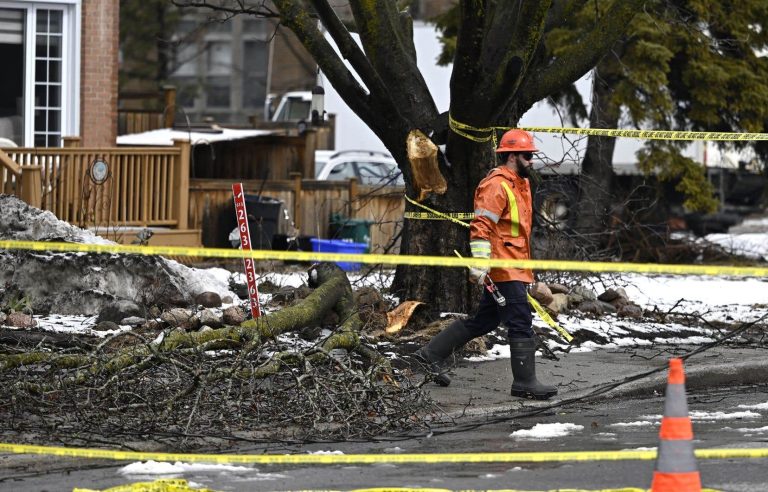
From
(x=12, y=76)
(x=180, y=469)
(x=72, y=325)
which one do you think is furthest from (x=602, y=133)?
(x=12, y=76)

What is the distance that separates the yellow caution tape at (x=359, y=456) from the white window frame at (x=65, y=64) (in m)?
11.4

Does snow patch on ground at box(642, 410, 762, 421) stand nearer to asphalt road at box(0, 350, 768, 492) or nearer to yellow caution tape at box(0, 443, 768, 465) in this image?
asphalt road at box(0, 350, 768, 492)

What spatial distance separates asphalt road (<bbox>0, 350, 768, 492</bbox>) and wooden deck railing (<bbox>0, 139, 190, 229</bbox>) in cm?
812

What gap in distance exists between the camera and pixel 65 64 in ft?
58.3

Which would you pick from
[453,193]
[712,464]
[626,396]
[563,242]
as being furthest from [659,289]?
[712,464]

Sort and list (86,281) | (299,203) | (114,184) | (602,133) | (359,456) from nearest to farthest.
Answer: (359,456) < (602,133) < (86,281) < (114,184) < (299,203)

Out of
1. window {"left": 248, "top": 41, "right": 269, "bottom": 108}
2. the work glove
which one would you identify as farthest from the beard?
window {"left": 248, "top": 41, "right": 269, "bottom": 108}

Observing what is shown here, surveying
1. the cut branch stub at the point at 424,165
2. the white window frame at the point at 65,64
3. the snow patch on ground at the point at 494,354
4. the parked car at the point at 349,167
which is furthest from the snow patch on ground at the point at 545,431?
the parked car at the point at 349,167

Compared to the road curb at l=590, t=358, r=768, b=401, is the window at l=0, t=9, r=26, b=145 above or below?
above

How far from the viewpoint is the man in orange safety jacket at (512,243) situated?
864cm

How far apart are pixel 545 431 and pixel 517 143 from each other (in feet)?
6.68

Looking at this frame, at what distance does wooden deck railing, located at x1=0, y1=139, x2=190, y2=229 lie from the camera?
15.2 m

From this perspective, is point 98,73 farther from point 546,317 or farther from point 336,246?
point 546,317

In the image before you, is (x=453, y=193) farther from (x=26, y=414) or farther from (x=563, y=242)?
(x=26, y=414)
